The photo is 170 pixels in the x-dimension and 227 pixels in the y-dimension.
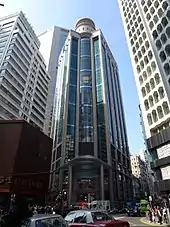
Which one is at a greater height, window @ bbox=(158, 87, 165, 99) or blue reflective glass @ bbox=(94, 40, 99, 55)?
blue reflective glass @ bbox=(94, 40, 99, 55)

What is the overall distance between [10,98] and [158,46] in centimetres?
4024

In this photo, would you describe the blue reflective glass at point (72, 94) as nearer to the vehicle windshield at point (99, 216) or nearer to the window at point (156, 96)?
the window at point (156, 96)

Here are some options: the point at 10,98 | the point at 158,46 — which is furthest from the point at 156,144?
the point at 10,98

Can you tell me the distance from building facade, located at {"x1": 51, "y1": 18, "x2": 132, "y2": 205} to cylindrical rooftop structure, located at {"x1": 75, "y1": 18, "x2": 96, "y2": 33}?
6709 mm

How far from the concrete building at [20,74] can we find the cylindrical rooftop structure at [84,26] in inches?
1193

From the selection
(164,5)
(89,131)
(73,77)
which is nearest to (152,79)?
(164,5)

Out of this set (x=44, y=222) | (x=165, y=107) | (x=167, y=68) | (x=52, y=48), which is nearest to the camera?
(x=44, y=222)

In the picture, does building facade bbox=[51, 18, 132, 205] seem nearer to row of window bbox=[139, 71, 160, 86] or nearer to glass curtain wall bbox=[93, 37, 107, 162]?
glass curtain wall bbox=[93, 37, 107, 162]

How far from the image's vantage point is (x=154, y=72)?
37.3m

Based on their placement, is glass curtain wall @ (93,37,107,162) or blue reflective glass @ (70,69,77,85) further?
blue reflective glass @ (70,69,77,85)

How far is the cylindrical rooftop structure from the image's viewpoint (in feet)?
360

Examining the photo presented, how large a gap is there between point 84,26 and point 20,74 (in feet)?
185

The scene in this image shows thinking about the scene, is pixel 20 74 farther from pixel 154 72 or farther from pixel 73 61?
pixel 154 72

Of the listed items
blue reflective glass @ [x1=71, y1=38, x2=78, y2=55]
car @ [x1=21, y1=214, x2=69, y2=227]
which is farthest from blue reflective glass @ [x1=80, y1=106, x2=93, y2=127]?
car @ [x1=21, y1=214, x2=69, y2=227]
